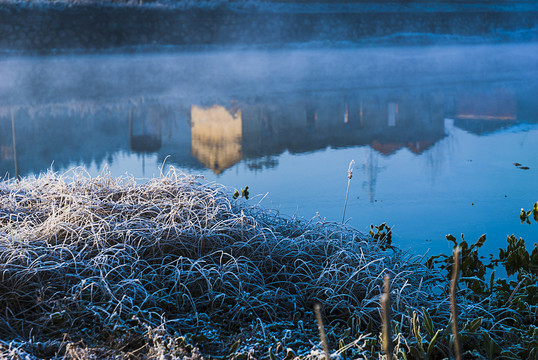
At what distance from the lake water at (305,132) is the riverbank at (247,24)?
1.19 ft

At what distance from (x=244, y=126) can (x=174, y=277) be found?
4097 mm

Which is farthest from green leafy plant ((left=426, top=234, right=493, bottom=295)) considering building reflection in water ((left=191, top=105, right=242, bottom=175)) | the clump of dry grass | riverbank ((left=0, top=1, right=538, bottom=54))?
riverbank ((left=0, top=1, right=538, bottom=54))

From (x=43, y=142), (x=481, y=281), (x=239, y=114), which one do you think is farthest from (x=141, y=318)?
(x=239, y=114)

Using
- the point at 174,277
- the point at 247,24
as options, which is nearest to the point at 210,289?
the point at 174,277

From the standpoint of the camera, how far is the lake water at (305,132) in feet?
10.3

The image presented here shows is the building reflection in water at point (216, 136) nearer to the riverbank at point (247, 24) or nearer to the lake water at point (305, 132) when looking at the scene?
the lake water at point (305, 132)

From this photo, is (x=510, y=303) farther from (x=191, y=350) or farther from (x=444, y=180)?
(x=444, y=180)

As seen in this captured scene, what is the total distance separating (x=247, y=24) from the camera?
12797 millimetres

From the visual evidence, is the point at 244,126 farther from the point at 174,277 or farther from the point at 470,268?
the point at 174,277

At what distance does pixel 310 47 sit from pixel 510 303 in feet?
38.9

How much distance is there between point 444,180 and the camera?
3.65m

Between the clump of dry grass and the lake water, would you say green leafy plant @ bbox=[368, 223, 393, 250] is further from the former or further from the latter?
the lake water

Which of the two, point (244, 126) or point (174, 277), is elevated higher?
point (244, 126)

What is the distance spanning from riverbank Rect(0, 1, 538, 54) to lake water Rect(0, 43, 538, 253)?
364 millimetres
